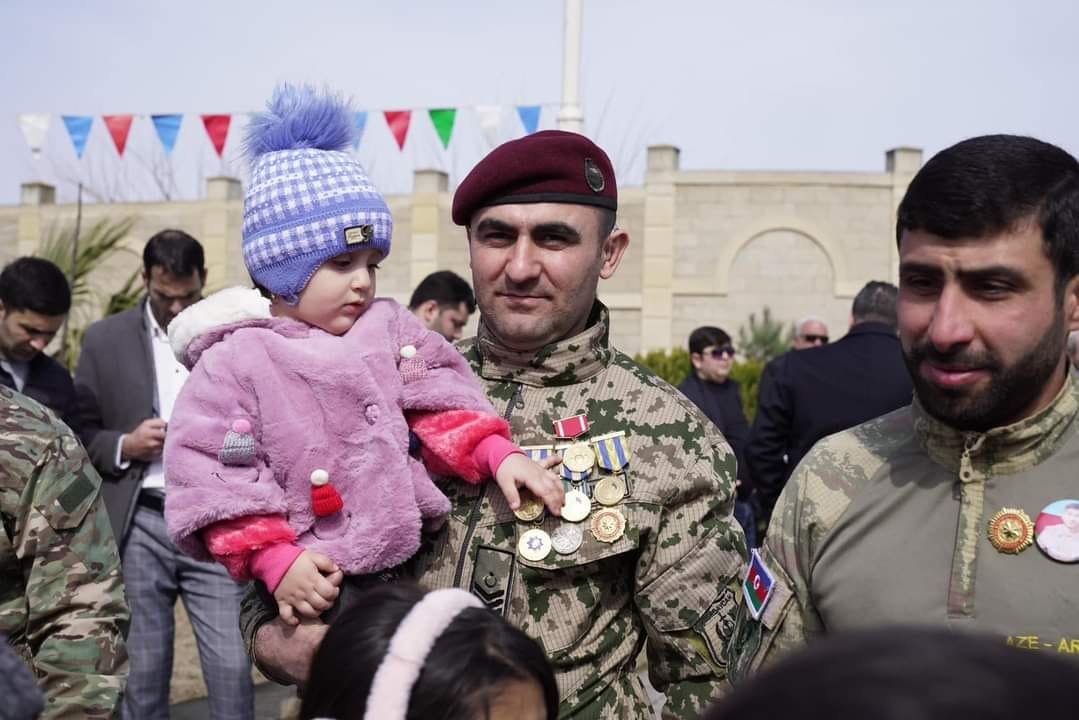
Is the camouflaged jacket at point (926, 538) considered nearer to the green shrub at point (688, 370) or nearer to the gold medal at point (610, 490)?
the gold medal at point (610, 490)

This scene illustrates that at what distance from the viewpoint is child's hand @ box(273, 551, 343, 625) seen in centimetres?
245

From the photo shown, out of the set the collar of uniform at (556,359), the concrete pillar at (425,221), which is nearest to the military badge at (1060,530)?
the collar of uniform at (556,359)

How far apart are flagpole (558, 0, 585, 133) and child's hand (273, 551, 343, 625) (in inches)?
289

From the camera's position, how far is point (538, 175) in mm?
2771

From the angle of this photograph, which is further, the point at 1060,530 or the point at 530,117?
the point at 530,117

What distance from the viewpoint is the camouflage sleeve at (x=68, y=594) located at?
265cm

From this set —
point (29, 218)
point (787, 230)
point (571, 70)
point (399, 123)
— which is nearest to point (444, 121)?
point (399, 123)

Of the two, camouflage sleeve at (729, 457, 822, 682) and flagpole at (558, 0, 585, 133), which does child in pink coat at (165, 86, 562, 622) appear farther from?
flagpole at (558, 0, 585, 133)

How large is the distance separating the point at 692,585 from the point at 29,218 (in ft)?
99.4

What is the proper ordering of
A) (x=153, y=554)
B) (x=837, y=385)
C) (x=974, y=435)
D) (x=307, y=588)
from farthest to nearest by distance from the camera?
(x=837, y=385), (x=153, y=554), (x=307, y=588), (x=974, y=435)

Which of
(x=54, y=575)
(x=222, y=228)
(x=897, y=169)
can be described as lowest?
(x=222, y=228)

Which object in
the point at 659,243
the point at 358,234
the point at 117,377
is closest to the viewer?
the point at 358,234

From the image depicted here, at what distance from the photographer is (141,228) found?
29.5 metres

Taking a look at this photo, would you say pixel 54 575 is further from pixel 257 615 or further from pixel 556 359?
pixel 556 359
